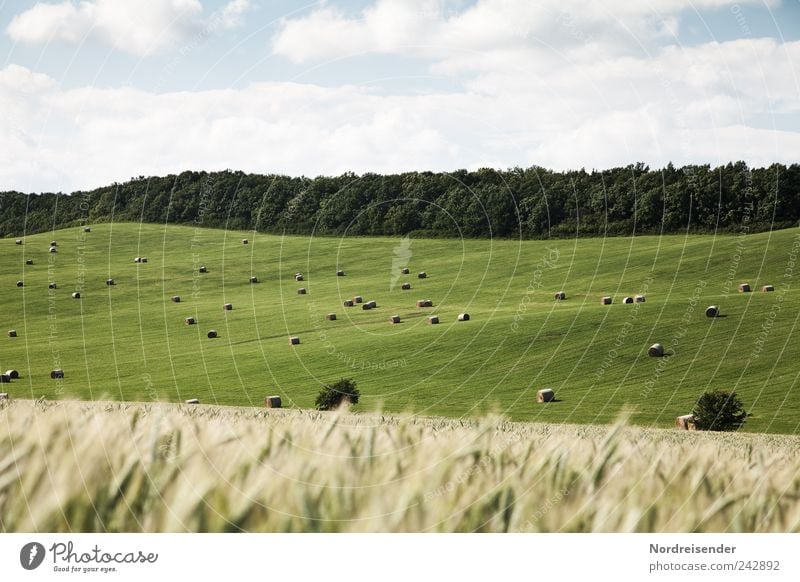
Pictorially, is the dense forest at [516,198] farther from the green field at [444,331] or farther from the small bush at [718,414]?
the small bush at [718,414]

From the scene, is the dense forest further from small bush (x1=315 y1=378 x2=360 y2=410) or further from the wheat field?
the wheat field

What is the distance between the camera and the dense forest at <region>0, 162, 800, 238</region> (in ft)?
220

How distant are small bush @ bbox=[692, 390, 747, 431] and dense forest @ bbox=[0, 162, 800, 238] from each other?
119 ft

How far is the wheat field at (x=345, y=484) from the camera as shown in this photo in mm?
3975

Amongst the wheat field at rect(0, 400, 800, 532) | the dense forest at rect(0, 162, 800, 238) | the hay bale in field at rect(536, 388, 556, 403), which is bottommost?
the hay bale in field at rect(536, 388, 556, 403)

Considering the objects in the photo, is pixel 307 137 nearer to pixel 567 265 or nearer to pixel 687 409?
pixel 687 409

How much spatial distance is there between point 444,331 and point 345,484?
42219 millimetres

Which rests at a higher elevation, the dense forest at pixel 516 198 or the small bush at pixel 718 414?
the dense forest at pixel 516 198

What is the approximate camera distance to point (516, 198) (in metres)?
70.9
